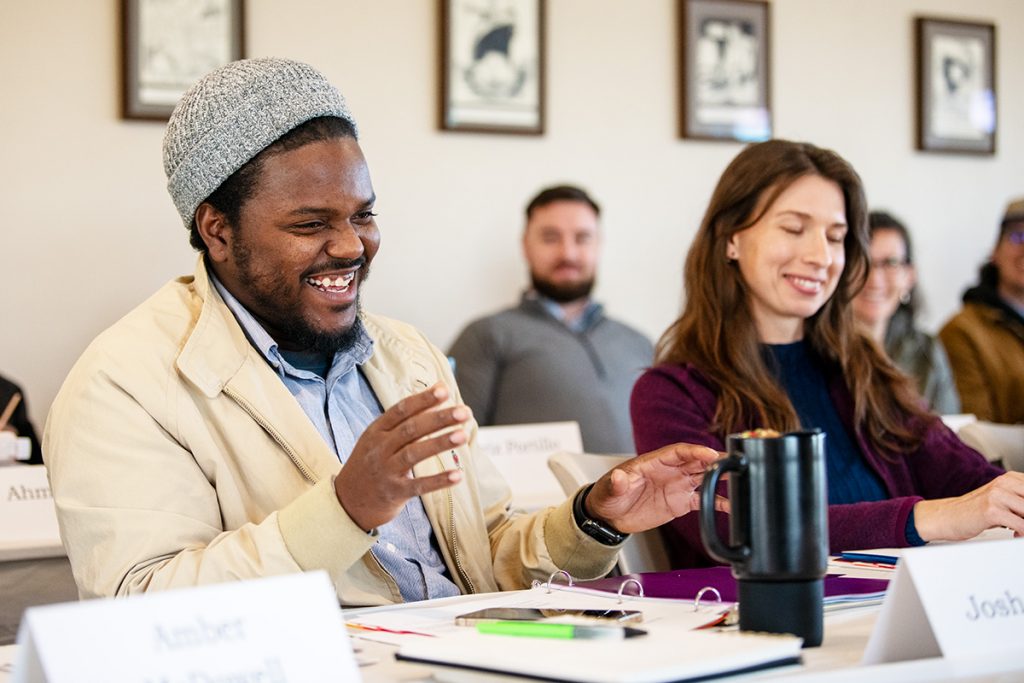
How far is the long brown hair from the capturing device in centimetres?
249

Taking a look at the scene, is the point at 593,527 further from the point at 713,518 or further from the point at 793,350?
the point at 793,350

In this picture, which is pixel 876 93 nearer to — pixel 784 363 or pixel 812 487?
pixel 784 363

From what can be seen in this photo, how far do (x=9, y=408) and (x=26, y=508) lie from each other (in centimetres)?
148

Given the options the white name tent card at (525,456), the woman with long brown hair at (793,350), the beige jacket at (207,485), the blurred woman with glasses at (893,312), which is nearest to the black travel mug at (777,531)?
the beige jacket at (207,485)

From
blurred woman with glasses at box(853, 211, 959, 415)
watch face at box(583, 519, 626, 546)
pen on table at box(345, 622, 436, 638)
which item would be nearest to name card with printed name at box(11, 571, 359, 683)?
pen on table at box(345, 622, 436, 638)

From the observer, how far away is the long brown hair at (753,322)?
2.49 meters

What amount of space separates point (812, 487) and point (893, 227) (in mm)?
4154

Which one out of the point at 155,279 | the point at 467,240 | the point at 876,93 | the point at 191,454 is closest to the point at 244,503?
the point at 191,454

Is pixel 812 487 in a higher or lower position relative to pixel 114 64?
lower

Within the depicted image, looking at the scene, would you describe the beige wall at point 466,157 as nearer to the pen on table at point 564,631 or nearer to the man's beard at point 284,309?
the man's beard at point 284,309

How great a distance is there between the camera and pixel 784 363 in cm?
259

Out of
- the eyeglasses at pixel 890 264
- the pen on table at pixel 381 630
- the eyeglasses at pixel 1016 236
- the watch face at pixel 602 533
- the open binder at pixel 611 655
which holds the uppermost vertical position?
the eyeglasses at pixel 1016 236

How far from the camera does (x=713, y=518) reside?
1154mm

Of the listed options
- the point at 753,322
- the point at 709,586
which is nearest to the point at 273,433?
the point at 709,586
